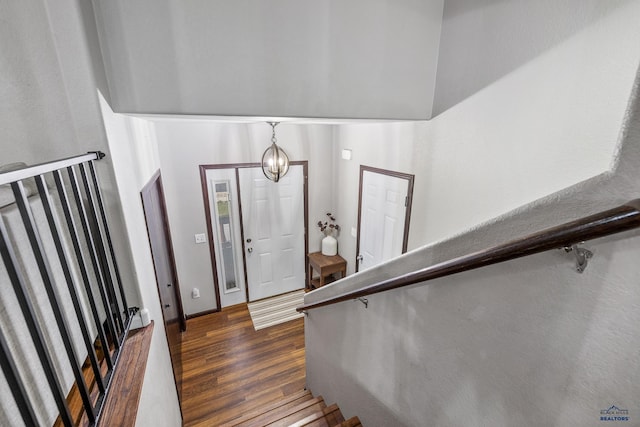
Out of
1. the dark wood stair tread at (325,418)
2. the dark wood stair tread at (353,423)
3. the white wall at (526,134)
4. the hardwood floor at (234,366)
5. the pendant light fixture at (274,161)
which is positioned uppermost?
the white wall at (526,134)

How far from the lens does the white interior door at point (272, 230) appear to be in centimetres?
354

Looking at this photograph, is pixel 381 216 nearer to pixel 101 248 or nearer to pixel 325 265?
pixel 325 265

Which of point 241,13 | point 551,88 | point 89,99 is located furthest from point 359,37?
point 89,99

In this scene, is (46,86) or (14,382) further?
(46,86)

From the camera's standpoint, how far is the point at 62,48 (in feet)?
3.29

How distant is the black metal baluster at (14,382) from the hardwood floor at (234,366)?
2123 mm

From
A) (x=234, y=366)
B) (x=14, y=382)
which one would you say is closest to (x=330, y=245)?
(x=234, y=366)

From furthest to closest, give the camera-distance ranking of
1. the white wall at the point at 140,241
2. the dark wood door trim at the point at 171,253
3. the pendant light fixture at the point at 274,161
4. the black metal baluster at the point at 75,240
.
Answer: the pendant light fixture at the point at 274,161
the dark wood door trim at the point at 171,253
the white wall at the point at 140,241
the black metal baluster at the point at 75,240

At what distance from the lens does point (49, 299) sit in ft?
2.34

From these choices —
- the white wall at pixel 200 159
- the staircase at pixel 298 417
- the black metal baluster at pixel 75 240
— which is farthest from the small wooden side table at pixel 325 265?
the black metal baluster at pixel 75 240

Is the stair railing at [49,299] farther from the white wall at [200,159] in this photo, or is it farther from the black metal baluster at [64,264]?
the white wall at [200,159]

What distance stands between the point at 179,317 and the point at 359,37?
340cm

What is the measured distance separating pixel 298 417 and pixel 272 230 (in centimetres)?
228

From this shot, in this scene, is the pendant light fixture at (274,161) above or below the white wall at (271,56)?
below
